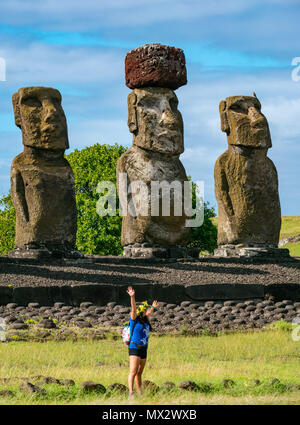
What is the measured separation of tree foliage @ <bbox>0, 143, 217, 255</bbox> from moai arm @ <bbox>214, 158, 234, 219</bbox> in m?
9.82

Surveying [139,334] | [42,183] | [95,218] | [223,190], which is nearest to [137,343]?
[139,334]

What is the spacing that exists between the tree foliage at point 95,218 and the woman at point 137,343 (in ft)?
67.4

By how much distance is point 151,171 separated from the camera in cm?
1709

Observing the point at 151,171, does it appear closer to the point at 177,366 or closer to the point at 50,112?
the point at 50,112

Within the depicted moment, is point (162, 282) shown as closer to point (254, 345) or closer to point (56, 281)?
point (56, 281)

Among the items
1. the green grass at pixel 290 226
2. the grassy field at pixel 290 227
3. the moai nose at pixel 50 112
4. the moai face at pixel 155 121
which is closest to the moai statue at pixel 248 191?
the moai face at pixel 155 121

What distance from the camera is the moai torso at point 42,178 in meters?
16.4

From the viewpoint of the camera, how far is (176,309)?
1344 centimetres

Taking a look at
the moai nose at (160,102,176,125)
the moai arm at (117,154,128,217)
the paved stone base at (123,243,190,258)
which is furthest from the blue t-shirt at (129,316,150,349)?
the moai nose at (160,102,176,125)

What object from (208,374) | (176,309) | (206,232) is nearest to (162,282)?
(176,309)

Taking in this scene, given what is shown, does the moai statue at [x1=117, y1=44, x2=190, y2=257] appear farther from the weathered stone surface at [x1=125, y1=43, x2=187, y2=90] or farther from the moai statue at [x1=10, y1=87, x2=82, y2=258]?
the moai statue at [x1=10, y1=87, x2=82, y2=258]

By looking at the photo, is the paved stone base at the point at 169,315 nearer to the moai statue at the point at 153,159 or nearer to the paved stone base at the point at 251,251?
the moai statue at the point at 153,159

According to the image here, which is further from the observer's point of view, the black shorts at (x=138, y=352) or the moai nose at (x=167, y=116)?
the moai nose at (x=167, y=116)

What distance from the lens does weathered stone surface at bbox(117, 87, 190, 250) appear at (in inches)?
Result: 673
